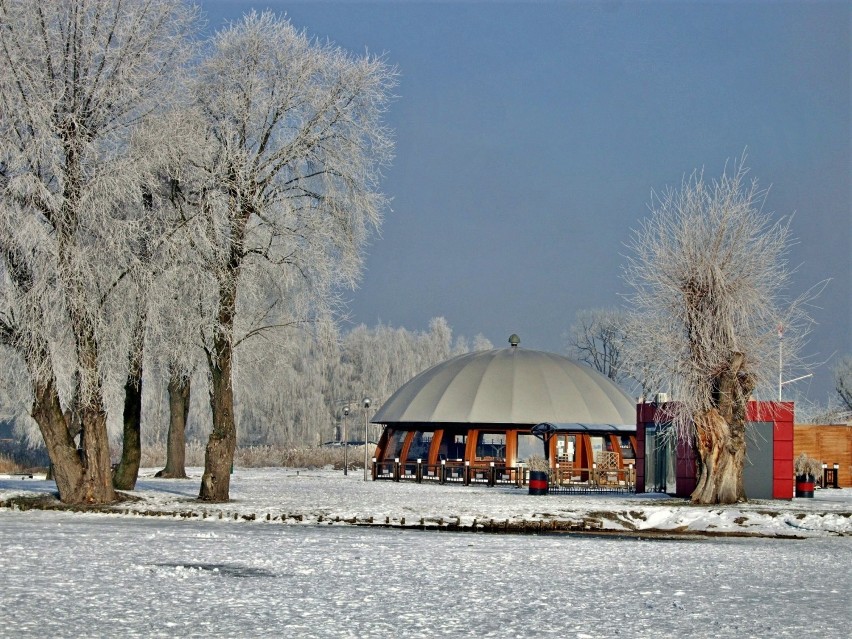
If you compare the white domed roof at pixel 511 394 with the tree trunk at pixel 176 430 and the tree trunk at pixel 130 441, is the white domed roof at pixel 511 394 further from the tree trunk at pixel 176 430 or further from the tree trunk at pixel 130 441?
the tree trunk at pixel 130 441

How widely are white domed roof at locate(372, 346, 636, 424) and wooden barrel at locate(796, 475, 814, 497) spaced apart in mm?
12652

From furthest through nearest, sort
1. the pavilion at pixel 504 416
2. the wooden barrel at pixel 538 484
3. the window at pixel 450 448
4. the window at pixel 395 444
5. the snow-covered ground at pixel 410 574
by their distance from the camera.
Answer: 1. the window at pixel 450 448
2. the window at pixel 395 444
3. the pavilion at pixel 504 416
4. the wooden barrel at pixel 538 484
5. the snow-covered ground at pixel 410 574

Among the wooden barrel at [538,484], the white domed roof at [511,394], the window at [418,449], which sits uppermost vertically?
the white domed roof at [511,394]

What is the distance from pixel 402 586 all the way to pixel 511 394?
114ft

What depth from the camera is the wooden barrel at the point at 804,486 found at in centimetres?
3425

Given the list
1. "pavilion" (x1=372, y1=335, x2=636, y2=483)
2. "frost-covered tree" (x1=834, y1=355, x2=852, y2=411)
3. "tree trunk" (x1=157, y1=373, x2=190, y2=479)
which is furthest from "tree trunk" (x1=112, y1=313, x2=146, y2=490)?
"frost-covered tree" (x1=834, y1=355, x2=852, y2=411)

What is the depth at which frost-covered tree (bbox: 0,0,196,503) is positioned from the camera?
2230 cm

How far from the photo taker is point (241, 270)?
2517cm

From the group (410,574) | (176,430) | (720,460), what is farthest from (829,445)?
(410,574)

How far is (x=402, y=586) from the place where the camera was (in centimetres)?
1259

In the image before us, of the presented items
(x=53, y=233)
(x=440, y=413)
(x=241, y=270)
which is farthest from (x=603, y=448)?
(x=53, y=233)

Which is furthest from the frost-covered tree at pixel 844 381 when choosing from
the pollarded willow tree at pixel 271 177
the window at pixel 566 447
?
the pollarded willow tree at pixel 271 177

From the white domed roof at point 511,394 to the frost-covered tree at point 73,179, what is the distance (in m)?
23.4

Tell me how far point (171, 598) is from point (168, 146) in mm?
14393
